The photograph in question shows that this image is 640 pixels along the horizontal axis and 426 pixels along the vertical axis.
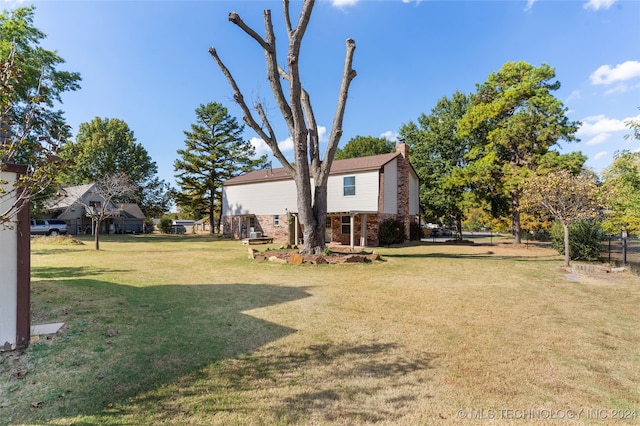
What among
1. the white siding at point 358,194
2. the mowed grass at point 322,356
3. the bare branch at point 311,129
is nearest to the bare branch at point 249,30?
the bare branch at point 311,129

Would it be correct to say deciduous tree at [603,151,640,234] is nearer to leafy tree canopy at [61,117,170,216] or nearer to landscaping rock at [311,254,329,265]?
landscaping rock at [311,254,329,265]

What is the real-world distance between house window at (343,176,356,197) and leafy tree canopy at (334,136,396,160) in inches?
936

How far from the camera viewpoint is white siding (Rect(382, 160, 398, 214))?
22516 millimetres

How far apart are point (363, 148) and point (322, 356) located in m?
44.1

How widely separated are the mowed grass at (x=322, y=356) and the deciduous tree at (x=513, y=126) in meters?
15.9

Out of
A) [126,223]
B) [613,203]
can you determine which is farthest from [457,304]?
[126,223]

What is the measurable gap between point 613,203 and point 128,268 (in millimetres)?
18987

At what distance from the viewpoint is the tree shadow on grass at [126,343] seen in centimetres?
332

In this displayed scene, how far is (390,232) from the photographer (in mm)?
22906

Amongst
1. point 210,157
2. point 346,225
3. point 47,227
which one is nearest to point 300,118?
point 346,225

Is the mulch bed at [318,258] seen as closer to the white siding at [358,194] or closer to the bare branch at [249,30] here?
the white siding at [358,194]

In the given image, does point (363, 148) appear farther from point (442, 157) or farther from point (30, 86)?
point (30, 86)

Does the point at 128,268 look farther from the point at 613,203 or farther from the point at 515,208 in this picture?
the point at 515,208

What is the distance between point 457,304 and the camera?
7.17m
